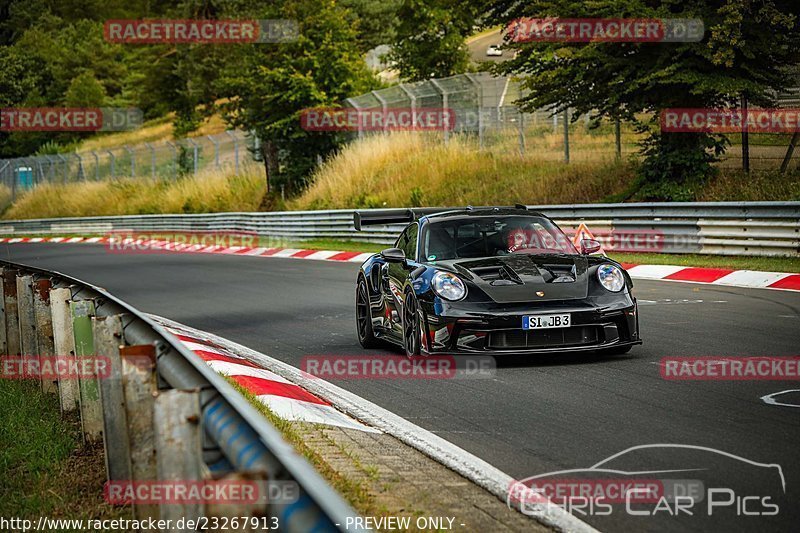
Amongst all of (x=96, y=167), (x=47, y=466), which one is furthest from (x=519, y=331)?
(x=96, y=167)

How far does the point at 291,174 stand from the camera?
124ft

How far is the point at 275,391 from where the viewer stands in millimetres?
8195

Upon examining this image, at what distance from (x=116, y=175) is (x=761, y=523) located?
52295 mm

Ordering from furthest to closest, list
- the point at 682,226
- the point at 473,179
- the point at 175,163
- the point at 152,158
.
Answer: the point at 152,158 < the point at 175,163 < the point at 473,179 < the point at 682,226

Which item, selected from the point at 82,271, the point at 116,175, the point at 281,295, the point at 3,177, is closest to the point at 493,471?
the point at 281,295

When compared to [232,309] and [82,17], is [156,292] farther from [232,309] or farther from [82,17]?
[82,17]

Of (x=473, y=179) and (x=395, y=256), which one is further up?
(x=395, y=256)

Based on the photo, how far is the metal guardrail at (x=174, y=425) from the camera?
2809mm
